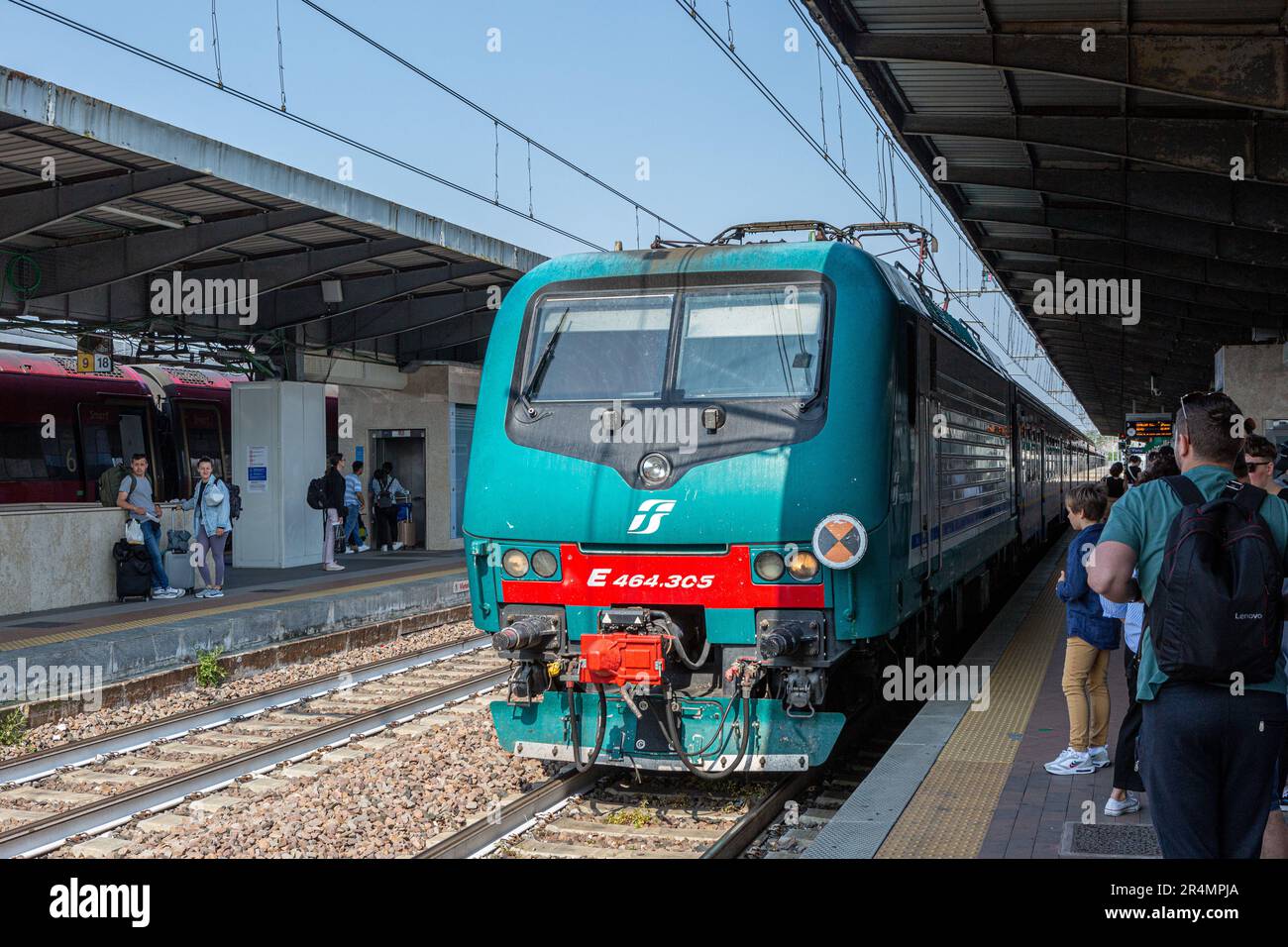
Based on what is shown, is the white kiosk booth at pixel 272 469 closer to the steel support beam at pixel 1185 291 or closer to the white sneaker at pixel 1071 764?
the steel support beam at pixel 1185 291

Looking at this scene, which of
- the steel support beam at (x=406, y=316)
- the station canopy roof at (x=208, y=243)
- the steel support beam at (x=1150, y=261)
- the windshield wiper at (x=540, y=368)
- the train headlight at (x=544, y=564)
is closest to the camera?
the train headlight at (x=544, y=564)

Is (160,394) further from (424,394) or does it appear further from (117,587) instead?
(117,587)

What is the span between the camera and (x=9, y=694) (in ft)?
30.8

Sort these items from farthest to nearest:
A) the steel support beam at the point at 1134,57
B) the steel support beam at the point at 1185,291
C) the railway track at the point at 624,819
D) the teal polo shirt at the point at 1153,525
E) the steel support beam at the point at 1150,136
→ the steel support beam at the point at 1185,291 → the steel support beam at the point at 1150,136 → the steel support beam at the point at 1134,57 → the railway track at the point at 624,819 → the teal polo shirt at the point at 1153,525

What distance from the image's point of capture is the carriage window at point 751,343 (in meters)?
6.66

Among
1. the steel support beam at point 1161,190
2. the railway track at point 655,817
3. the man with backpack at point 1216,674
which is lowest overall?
the railway track at point 655,817

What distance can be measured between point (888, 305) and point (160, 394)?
17.2m

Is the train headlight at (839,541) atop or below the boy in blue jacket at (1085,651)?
atop

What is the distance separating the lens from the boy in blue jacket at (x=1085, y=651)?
20.4 feet

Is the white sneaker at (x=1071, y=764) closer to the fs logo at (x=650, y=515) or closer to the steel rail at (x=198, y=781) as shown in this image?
the fs logo at (x=650, y=515)

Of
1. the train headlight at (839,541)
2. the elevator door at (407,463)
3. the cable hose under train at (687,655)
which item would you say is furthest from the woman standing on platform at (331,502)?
the train headlight at (839,541)

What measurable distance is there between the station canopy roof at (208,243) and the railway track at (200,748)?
15.6 feet

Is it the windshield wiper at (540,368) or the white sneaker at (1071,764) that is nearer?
the white sneaker at (1071,764)
